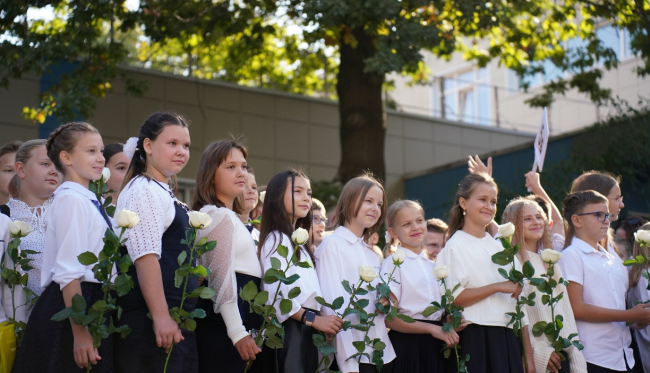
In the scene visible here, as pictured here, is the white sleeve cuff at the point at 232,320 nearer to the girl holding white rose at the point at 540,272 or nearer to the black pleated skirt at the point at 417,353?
the black pleated skirt at the point at 417,353

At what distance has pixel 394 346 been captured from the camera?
4.57m

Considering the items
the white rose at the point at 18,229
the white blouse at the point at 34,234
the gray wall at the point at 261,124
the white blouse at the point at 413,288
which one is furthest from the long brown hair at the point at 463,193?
the gray wall at the point at 261,124

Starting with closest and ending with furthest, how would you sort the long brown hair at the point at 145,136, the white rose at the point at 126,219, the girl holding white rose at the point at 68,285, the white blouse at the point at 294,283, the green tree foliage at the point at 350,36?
the white rose at the point at 126,219
the girl holding white rose at the point at 68,285
the long brown hair at the point at 145,136
the white blouse at the point at 294,283
the green tree foliage at the point at 350,36

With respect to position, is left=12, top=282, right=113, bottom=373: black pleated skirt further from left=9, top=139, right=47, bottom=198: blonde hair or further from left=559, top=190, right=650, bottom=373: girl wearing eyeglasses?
left=559, top=190, right=650, bottom=373: girl wearing eyeglasses

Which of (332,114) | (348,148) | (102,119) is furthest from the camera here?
(332,114)

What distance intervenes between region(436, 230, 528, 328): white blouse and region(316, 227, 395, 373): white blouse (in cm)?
46

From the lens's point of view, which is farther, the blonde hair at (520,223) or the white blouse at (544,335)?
the blonde hair at (520,223)

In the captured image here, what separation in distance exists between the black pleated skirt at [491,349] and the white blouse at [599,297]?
0.65 metres

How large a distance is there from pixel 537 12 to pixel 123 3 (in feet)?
17.4

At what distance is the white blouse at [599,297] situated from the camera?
485cm

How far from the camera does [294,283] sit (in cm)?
413

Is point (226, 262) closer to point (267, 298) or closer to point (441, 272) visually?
point (267, 298)

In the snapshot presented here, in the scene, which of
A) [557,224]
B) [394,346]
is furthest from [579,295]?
[394,346]

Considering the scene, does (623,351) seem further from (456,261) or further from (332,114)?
(332,114)
